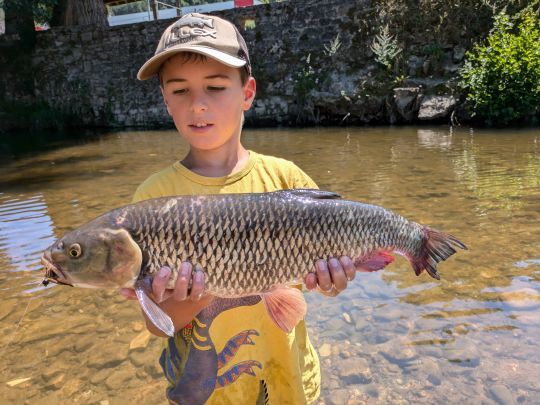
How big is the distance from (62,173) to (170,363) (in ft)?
29.2

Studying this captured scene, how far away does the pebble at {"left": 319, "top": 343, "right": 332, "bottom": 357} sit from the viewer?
2.98 metres

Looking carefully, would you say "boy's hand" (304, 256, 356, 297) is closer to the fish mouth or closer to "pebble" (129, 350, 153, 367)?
the fish mouth

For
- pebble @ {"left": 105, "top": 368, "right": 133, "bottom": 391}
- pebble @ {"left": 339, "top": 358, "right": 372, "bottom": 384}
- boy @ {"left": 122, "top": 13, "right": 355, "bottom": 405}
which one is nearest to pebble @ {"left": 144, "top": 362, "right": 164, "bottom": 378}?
pebble @ {"left": 105, "top": 368, "right": 133, "bottom": 391}

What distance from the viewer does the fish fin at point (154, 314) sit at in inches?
60.2

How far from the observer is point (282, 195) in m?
1.79

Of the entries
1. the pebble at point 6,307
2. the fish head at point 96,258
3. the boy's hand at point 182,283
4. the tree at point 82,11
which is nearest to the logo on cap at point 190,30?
the fish head at point 96,258

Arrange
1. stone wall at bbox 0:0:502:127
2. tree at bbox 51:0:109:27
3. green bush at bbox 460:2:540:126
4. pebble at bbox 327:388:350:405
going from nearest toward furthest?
pebble at bbox 327:388:350:405
green bush at bbox 460:2:540:126
stone wall at bbox 0:0:502:127
tree at bbox 51:0:109:27

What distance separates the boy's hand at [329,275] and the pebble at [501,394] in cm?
142

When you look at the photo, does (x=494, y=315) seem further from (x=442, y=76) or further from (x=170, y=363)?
(x=442, y=76)

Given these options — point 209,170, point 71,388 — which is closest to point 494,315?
point 209,170

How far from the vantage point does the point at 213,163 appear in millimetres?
2076

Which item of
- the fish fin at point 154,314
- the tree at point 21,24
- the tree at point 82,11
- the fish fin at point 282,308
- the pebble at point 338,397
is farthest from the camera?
the tree at point 82,11

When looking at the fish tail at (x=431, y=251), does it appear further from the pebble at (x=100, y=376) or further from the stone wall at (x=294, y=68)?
the stone wall at (x=294, y=68)

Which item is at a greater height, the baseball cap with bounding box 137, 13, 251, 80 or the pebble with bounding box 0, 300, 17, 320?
the baseball cap with bounding box 137, 13, 251, 80
